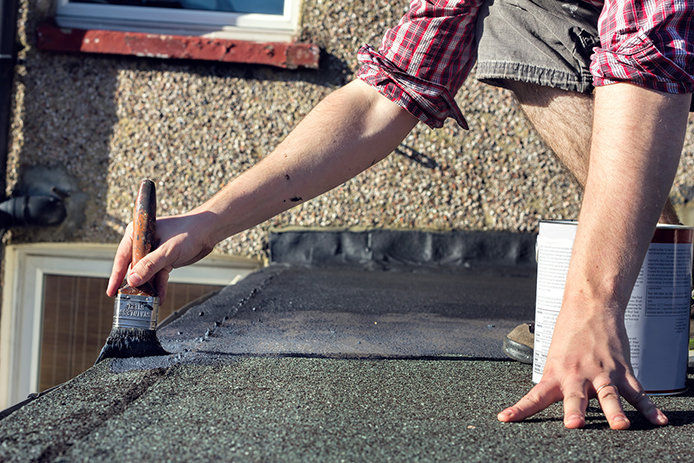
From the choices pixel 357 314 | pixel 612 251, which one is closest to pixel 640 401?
pixel 612 251

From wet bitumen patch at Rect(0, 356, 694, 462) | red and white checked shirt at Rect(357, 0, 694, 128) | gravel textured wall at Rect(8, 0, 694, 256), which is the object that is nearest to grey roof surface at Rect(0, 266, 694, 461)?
wet bitumen patch at Rect(0, 356, 694, 462)

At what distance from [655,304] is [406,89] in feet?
2.00

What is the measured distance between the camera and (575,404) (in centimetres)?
90

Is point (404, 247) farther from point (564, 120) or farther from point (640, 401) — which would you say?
point (640, 401)

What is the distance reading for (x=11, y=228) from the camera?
9.12ft

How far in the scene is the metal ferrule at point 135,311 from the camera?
1.16 meters

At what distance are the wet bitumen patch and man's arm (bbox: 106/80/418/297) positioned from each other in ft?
0.65

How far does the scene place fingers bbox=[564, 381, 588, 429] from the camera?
2.94 ft

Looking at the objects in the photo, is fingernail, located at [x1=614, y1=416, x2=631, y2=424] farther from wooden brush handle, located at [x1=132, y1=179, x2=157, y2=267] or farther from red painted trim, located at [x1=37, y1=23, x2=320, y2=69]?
red painted trim, located at [x1=37, y1=23, x2=320, y2=69]

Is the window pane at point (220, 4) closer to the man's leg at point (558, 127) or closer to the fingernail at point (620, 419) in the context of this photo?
the man's leg at point (558, 127)

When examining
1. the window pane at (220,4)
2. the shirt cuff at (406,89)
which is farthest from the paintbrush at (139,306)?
the window pane at (220,4)

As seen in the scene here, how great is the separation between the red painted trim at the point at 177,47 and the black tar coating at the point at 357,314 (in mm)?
858

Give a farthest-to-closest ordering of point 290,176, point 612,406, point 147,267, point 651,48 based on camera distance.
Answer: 1. point 290,176
2. point 147,267
3. point 651,48
4. point 612,406

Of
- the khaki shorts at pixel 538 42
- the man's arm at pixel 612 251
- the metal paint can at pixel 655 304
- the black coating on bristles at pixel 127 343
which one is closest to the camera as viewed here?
the man's arm at pixel 612 251
